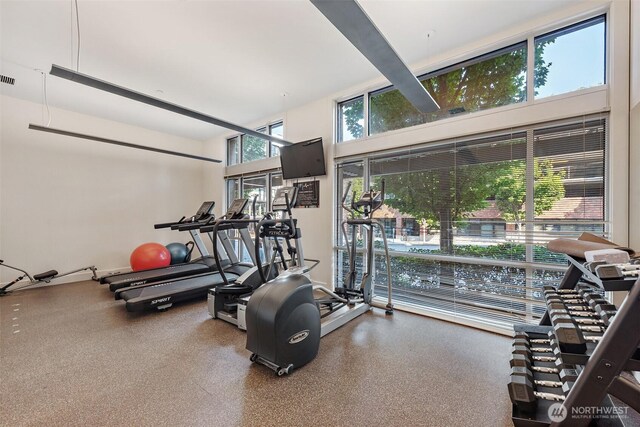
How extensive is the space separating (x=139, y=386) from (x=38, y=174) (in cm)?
562

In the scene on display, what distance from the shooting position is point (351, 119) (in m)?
4.88

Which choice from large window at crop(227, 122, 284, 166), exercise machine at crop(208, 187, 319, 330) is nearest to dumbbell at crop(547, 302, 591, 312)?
exercise machine at crop(208, 187, 319, 330)

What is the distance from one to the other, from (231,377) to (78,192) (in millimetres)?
5958

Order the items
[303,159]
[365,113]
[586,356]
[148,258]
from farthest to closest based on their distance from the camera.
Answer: [148,258]
[303,159]
[365,113]
[586,356]

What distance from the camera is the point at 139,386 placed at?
220 cm

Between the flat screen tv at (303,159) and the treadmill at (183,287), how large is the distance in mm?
1369

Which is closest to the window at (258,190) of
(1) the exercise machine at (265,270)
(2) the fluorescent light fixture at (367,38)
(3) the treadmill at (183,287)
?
(3) the treadmill at (183,287)

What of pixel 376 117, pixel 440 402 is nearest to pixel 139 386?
pixel 440 402

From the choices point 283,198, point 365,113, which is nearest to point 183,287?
point 283,198

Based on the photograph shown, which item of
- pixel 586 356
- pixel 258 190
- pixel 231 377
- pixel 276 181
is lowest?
pixel 231 377

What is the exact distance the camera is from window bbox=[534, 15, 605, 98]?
285 cm

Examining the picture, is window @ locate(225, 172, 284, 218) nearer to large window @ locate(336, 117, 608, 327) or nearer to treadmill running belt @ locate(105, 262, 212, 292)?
treadmill running belt @ locate(105, 262, 212, 292)

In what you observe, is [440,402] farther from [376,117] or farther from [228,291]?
[376,117]

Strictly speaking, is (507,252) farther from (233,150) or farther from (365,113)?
(233,150)
